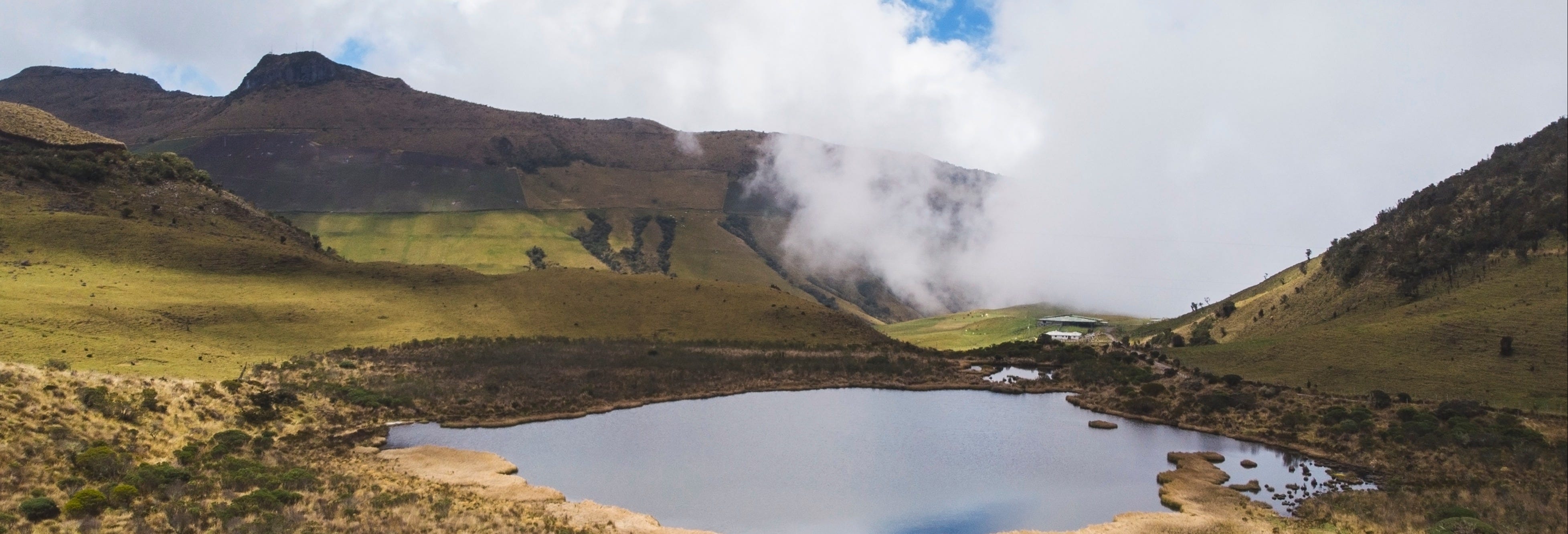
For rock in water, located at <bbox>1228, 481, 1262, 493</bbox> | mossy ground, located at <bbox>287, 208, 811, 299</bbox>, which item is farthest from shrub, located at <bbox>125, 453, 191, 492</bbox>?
mossy ground, located at <bbox>287, 208, 811, 299</bbox>

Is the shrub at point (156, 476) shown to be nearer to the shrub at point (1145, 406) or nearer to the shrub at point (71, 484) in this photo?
the shrub at point (71, 484)

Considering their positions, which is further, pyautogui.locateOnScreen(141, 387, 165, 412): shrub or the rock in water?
the rock in water

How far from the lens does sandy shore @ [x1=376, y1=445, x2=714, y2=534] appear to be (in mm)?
41188

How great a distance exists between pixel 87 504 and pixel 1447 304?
281 feet

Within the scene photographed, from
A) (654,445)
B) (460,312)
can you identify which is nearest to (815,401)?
(654,445)

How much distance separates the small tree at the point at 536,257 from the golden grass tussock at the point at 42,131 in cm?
7039

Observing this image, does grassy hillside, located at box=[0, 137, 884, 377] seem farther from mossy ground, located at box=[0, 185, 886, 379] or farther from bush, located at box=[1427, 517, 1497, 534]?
bush, located at box=[1427, 517, 1497, 534]

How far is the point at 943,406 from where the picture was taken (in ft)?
246

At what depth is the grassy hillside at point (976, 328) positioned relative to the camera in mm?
142500

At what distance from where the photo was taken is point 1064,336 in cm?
13912

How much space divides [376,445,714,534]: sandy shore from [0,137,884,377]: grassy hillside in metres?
20.0

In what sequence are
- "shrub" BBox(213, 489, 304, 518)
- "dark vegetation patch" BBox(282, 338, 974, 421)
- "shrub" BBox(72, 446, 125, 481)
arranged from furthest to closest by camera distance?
"dark vegetation patch" BBox(282, 338, 974, 421) → "shrub" BBox(72, 446, 125, 481) → "shrub" BBox(213, 489, 304, 518)

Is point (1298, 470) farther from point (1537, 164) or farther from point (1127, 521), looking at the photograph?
point (1537, 164)

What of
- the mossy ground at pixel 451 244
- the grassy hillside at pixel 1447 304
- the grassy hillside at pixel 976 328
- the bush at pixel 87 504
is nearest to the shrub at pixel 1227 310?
the grassy hillside at pixel 1447 304
